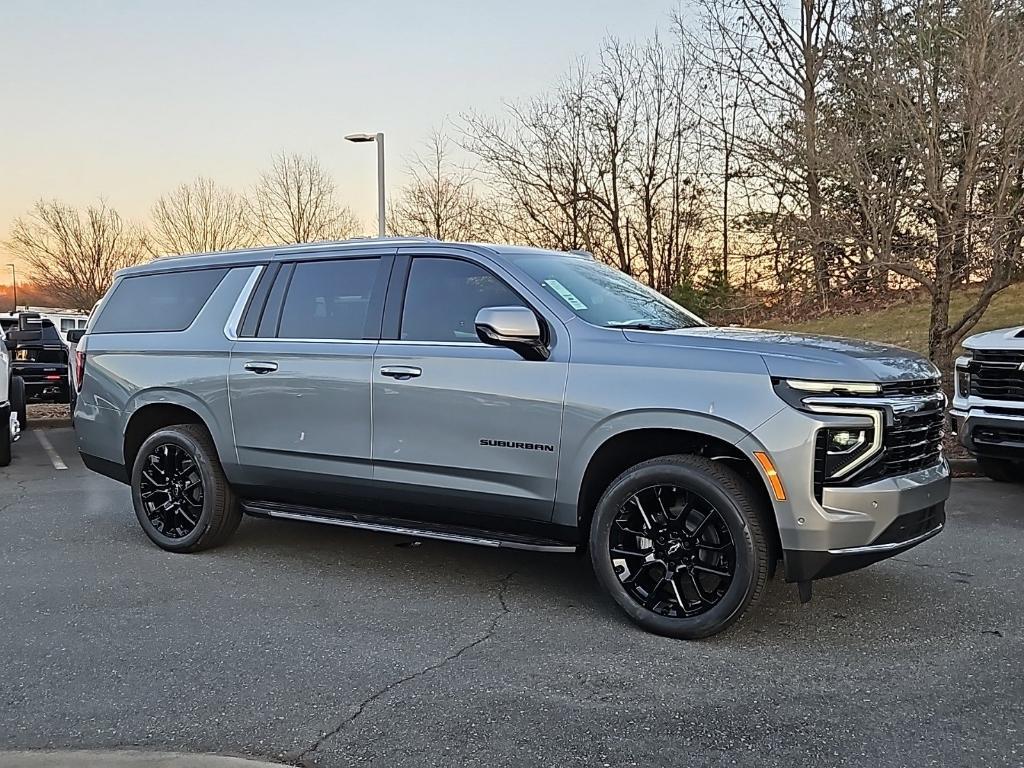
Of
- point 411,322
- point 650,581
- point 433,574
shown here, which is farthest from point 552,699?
point 411,322

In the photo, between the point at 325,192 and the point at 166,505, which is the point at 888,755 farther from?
the point at 325,192

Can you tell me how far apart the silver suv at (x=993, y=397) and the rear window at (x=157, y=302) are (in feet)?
18.6

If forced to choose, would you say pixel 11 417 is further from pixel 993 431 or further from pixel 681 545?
pixel 993 431

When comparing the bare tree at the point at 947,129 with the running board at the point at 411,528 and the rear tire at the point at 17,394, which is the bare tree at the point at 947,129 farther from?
the rear tire at the point at 17,394

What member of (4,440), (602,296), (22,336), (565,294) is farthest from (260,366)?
(22,336)

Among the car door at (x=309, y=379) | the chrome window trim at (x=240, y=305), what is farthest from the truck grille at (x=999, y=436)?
the chrome window trim at (x=240, y=305)

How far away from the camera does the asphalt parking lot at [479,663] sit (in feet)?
10.7

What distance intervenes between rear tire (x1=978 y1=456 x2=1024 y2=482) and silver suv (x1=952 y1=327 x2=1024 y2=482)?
0.58m

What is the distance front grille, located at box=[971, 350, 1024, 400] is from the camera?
704 cm

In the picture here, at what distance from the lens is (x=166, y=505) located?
604cm

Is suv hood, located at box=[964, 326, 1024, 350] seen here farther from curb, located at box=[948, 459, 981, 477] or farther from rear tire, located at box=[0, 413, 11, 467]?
rear tire, located at box=[0, 413, 11, 467]

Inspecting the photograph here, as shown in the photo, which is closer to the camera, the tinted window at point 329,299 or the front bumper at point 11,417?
the tinted window at point 329,299

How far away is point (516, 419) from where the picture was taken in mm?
4633

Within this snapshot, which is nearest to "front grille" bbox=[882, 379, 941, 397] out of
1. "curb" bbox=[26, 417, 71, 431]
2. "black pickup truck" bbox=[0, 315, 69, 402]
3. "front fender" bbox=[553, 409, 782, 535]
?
"front fender" bbox=[553, 409, 782, 535]
